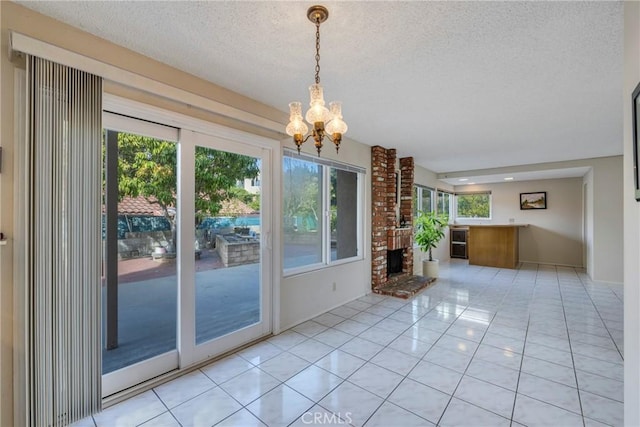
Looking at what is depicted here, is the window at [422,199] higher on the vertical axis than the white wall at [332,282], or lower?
Result: higher

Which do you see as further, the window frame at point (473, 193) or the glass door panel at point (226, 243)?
the window frame at point (473, 193)

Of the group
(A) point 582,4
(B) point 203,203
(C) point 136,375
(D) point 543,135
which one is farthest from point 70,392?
(D) point 543,135

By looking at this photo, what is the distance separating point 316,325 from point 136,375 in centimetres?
181

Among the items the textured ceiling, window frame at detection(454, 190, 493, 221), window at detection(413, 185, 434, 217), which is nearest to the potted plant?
window at detection(413, 185, 434, 217)

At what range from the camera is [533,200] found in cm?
739

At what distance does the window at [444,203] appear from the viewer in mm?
8039

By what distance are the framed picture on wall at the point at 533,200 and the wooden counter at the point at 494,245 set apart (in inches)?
25.1

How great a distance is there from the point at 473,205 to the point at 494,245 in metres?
1.87

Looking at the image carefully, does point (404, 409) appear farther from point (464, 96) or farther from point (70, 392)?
point (464, 96)

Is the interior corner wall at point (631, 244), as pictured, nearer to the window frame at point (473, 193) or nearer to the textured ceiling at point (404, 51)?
the textured ceiling at point (404, 51)

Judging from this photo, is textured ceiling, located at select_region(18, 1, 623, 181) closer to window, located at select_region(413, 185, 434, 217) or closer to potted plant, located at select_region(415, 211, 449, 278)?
potted plant, located at select_region(415, 211, 449, 278)

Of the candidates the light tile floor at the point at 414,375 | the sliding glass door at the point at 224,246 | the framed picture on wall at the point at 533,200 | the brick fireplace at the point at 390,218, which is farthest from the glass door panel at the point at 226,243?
the framed picture on wall at the point at 533,200

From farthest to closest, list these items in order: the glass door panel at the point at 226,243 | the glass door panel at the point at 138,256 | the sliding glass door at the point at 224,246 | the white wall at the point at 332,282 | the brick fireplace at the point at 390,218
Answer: the brick fireplace at the point at 390,218 < the white wall at the point at 332,282 < the glass door panel at the point at 226,243 < the sliding glass door at the point at 224,246 < the glass door panel at the point at 138,256

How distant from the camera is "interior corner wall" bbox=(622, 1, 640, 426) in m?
1.25
